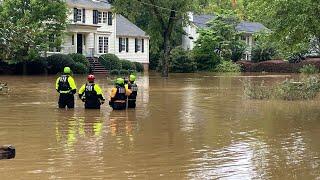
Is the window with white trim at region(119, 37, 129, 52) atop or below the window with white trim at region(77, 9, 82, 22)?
below

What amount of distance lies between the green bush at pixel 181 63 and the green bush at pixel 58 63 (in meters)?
15.0

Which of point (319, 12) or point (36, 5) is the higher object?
point (36, 5)

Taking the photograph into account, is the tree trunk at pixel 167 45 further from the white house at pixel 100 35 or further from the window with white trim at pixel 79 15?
the window with white trim at pixel 79 15

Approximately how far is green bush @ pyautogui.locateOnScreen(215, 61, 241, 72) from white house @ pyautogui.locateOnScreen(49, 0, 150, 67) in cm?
822

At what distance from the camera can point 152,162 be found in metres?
10.3

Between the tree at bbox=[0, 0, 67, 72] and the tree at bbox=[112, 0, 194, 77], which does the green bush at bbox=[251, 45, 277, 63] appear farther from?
the tree at bbox=[0, 0, 67, 72]

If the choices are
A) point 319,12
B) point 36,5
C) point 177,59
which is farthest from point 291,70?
point 319,12

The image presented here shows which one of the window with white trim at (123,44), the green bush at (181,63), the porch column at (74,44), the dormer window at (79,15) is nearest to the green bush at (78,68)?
the porch column at (74,44)

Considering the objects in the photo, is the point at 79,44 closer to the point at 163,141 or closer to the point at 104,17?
the point at 104,17

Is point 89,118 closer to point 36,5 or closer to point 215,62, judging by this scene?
point 36,5

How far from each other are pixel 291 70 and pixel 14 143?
54112 mm

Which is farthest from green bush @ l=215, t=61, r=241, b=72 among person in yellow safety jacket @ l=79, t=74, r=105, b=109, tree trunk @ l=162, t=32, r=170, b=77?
person in yellow safety jacket @ l=79, t=74, r=105, b=109

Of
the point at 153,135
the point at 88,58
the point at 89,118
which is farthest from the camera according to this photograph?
the point at 88,58

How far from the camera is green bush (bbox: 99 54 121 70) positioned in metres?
54.7
